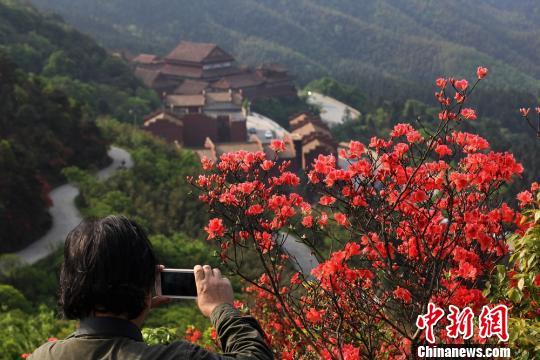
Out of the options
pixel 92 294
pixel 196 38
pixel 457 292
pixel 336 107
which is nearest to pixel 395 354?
pixel 457 292

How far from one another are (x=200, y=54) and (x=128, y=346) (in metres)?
56.6

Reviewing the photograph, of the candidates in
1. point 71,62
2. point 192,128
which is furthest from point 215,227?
point 71,62

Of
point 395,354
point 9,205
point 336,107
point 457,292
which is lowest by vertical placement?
point 336,107

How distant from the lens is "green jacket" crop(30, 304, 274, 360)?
7.84 ft

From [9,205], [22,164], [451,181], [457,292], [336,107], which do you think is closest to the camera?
[457,292]

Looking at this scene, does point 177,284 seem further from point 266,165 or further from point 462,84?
point 462,84

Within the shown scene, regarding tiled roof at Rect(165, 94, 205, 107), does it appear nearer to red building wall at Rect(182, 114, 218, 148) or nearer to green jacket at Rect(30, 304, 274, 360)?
red building wall at Rect(182, 114, 218, 148)

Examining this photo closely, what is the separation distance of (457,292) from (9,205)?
1523 cm

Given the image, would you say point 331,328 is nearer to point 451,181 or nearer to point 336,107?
point 451,181

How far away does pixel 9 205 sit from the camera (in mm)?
17516

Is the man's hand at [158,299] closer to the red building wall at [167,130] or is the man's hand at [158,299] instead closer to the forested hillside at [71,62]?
the red building wall at [167,130]

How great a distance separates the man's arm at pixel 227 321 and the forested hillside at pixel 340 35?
70.6m

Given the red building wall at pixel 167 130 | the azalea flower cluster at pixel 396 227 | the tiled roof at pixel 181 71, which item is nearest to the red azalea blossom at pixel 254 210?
the azalea flower cluster at pixel 396 227

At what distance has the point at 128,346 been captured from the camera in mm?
2410
